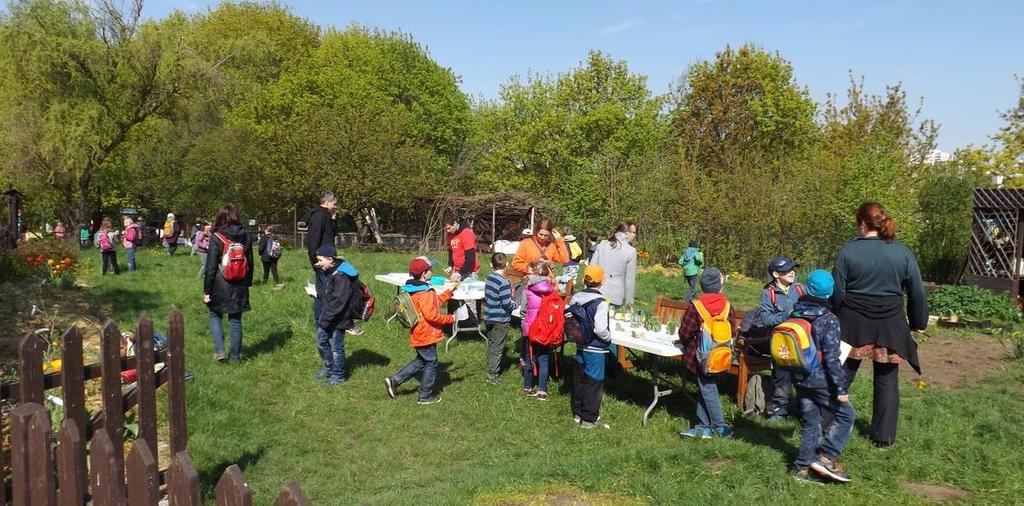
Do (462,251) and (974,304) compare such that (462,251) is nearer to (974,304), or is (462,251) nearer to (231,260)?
(231,260)

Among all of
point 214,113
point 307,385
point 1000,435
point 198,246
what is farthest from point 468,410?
point 214,113

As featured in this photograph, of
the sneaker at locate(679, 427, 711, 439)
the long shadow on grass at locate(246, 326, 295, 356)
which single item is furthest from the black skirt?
the long shadow on grass at locate(246, 326, 295, 356)

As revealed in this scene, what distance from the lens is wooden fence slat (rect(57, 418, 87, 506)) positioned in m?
2.35

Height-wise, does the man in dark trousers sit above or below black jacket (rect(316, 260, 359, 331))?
above

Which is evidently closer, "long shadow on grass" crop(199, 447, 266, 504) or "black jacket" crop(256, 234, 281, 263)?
"long shadow on grass" crop(199, 447, 266, 504)

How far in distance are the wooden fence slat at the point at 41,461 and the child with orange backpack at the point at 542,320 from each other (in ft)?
16.0

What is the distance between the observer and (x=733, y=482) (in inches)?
189

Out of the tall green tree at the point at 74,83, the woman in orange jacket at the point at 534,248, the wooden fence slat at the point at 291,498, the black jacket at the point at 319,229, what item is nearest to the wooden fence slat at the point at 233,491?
the wooden fence slat at the point at 291,498

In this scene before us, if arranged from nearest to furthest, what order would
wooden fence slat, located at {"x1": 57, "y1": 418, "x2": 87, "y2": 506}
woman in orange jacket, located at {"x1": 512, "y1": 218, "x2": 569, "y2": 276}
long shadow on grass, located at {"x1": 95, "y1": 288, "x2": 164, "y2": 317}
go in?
1. wooden fence slat, located at {"x1": 57, "y1": 418, "x2": 87, "y2": 506}
2. woman in orange jacket, located at {"x1": 512, "y1": 218, "x2": 569, "y2": 276}
3. long shadow on grass, located at {"x1": 95, "y1": 288, "x2": 164, "y2": 317}

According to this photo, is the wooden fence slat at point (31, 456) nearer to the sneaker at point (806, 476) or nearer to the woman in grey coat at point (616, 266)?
the sneaker at point (806, 476)

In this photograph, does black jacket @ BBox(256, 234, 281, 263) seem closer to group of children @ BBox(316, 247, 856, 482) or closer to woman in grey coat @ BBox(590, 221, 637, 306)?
group of children @ BBox(316, 247, 856, 482)

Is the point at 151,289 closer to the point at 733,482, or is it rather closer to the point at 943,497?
the point at 733,482

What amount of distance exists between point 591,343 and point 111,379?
3916 mm

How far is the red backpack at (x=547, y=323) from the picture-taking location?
711cm
